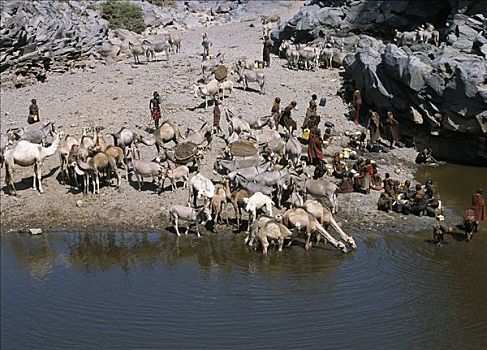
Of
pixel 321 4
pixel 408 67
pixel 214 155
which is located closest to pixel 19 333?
pixel 214 155

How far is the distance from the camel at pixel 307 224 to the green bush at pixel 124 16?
33.0 meters

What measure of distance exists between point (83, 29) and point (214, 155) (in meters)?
20.2

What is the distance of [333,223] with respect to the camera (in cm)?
1723

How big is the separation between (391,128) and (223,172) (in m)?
7.36

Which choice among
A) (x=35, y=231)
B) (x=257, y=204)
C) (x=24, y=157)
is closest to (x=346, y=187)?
(x=257, y=204)

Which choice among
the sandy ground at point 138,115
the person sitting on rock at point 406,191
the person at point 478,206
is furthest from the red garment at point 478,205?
the person sitting on rock at point 406,191

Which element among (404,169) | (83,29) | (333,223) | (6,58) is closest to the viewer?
(333,223)

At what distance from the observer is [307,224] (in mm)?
16594

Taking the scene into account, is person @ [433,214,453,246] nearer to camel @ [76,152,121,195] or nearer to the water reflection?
the water reflection

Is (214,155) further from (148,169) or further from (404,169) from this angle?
(404,169)

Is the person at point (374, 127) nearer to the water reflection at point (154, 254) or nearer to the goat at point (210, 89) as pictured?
the goat at point (210, 89)

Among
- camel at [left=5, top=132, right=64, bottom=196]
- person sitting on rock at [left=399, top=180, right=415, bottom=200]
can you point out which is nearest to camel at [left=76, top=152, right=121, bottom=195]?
camel at [left=5, top=132, right=64, bottom=196]

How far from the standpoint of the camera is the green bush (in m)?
46.9

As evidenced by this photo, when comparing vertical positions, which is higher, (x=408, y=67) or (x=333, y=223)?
(x=408, y=67)
